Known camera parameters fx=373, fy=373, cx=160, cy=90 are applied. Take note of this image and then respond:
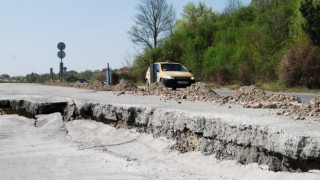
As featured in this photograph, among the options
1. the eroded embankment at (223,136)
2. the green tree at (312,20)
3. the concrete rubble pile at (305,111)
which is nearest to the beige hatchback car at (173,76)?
the green tree at (312,20)

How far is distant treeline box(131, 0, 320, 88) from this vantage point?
640 inches

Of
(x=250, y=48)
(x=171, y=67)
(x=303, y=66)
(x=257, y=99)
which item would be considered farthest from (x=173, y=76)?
(x=257, y=99)

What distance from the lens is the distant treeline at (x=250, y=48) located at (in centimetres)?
1625

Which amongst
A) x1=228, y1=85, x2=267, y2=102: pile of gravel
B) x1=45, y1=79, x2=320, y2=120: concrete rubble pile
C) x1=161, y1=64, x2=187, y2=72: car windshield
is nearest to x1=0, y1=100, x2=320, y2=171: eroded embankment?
x1=45, y1=79, x2=320, y2=120: concrete rubble pile

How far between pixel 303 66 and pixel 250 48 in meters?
6.87

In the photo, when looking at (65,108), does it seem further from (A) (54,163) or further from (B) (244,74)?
(B) (244,74)

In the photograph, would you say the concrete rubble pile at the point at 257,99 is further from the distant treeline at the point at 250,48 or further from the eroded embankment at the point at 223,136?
the distant treeline at the point at 250,48

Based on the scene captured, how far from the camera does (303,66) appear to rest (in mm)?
15984

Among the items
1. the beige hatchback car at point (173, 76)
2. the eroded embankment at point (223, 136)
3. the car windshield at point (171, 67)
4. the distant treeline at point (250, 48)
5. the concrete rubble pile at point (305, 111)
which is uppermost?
the distant treeline at point (250, 48)

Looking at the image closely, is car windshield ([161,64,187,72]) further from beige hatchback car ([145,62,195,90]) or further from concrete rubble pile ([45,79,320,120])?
concrete rubble pile ([45,79,320,120])

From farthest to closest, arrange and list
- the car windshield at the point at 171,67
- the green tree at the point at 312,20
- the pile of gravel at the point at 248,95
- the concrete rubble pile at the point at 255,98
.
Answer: the car windshield at the point at 171,67 < the green tree at the point at 312,20 < the pile of gravel at the point at 248,95 < the concrete rubble pile at the point at 255,98

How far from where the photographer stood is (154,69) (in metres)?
17.2

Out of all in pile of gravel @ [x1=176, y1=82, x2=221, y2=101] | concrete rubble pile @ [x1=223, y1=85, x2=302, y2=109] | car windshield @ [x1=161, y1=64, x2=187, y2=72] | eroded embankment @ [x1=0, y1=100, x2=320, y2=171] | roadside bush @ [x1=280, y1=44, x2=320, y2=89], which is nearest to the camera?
eroded embankment @ [x1=0, y1=100, x2=320, y2=171]

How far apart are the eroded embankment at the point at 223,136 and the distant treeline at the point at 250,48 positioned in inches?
465
